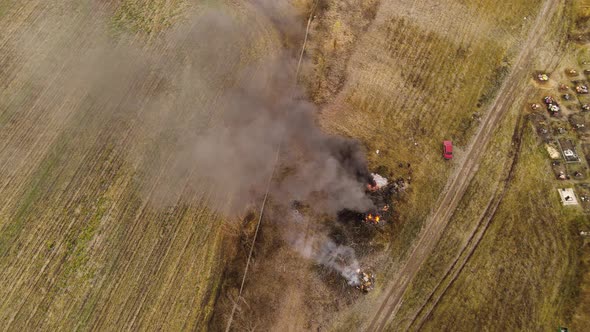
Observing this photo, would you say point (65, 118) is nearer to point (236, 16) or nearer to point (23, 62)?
point (23, 62)

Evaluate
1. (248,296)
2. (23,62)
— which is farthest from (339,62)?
(23,62)

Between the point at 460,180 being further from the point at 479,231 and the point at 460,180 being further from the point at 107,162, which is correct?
the point at 107,162

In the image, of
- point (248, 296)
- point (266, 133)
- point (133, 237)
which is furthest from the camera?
point (266, 133)

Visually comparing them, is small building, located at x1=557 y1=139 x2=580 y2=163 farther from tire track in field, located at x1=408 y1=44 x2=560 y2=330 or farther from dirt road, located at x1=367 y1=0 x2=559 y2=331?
dirt road, located at x1=367 y1=0 x2=559 y2=331

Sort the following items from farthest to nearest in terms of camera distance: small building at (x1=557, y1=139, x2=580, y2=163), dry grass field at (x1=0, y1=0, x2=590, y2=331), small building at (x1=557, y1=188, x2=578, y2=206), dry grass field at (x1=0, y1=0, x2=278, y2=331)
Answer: small building at (x1=557, y1=139, x2=580, y2=163)
small building at (x1=557, y1=188, x2=578, y2=206)
dry grass field at (x1=0, y1=0, x2=278, y2=331)
dry grass field at (x1=0, y1=0, x2=590, y2=331)

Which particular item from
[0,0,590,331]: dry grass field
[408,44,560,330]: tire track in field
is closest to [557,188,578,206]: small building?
[0,0,590,331]: dry grass field
